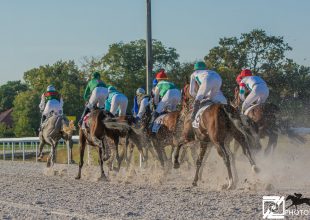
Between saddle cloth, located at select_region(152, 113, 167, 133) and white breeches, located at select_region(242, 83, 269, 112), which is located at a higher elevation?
white breeches, located at select_region(242, 83, 269, 112)

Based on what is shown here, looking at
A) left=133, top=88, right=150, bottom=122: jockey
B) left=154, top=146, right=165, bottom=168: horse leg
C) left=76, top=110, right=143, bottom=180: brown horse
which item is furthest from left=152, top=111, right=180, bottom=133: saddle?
left=133, top=88, right=150, bottom=122: jockey

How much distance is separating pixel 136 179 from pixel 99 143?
1304 millimetres

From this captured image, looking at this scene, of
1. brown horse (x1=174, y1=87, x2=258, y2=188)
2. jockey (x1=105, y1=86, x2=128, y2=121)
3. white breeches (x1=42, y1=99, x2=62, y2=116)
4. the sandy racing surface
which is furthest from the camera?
white breeches (x1=42, y1=99, x2=62, y2=116)

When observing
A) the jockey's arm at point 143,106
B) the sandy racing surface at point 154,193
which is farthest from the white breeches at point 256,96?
the jockey's arm at point 143,106

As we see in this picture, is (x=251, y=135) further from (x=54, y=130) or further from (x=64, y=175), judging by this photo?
(x=54, y=130)

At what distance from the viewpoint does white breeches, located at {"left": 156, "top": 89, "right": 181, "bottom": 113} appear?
711 inches

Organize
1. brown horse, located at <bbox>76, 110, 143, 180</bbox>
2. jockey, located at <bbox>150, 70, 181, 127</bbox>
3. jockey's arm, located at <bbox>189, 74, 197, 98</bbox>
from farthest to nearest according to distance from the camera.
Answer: jockey, located at <bbox>150, 70, 181, 127</bbox> → brown horse, located at <bbox>76, 110, 143, 180</bbox> → jockey's arm, located at <bbox>189, 74, 197, 98</bbox>

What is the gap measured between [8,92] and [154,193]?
119 meters

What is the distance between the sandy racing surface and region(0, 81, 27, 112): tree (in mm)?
109619

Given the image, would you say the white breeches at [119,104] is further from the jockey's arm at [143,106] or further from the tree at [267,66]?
the tree at [267,66]

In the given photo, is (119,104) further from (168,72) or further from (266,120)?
(168,72)

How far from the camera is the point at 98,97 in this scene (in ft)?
58.1

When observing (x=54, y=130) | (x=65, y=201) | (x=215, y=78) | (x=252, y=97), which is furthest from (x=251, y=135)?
(x=54, y=130)

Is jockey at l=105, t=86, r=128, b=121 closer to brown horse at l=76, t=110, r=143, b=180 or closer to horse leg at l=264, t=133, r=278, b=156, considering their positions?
brown horse at l=76, t=110, r=143, b=180
